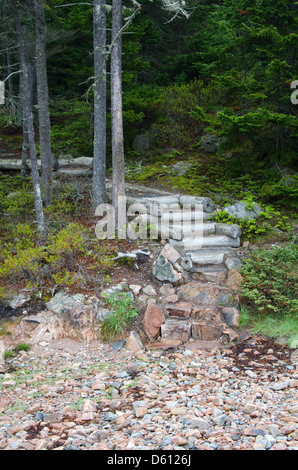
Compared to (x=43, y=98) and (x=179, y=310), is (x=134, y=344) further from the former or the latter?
(x=43, y=98)

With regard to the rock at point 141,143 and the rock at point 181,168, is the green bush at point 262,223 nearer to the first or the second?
the rock at point 181,168

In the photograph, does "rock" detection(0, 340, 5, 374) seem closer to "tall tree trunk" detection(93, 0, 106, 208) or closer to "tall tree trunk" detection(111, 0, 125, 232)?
"tall tree trunk" detection(111, 0, 125, 232)

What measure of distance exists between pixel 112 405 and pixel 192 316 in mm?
2790

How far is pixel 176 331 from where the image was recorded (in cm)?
735

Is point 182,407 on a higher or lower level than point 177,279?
lower

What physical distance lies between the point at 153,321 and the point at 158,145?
9.39 m

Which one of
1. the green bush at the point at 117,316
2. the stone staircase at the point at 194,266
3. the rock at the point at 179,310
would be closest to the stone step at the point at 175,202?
the stone staircase at the point at 194,266

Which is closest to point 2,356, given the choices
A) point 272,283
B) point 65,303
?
point 65,303

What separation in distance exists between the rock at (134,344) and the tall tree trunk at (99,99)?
4.53m

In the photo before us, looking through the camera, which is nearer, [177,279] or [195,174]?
[177,279]

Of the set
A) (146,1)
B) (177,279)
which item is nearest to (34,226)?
(177,279)

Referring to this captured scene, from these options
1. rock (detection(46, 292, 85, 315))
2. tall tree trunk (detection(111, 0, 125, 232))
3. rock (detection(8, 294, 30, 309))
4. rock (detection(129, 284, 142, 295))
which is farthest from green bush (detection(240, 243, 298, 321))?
rock (detection(8, 294, 30, 309))
